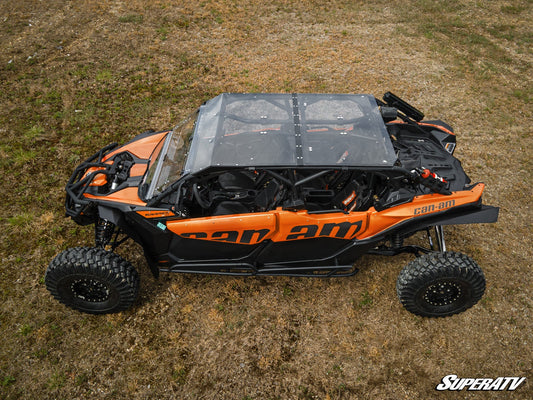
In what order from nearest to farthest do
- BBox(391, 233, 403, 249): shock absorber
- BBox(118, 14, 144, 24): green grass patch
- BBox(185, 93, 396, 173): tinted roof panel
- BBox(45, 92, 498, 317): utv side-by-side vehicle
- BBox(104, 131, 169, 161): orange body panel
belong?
BBox(185, 93, 396, 173): tinted roof panel → BBox(45, 92, 498, 317): utv side-by-side vehicle → BBox(391, 233, 403, 249): shock absorber → BBox(104, 131, 169, 161): orange body panel → BBox(118, 14, 144, 24): green grass patch

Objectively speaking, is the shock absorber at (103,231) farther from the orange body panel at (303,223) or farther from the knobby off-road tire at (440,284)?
the knobby off-road tire at (440,284)

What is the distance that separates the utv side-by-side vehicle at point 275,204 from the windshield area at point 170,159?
2 centimetres

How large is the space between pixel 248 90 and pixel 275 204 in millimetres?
4865

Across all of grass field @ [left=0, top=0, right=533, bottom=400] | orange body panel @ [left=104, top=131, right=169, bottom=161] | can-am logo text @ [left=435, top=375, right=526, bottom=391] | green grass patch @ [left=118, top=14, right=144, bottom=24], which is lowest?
can-am logo text @ [left=435, top=375, right=526, bottom=391]

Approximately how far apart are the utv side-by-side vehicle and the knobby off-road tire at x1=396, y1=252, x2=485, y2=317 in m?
0.01

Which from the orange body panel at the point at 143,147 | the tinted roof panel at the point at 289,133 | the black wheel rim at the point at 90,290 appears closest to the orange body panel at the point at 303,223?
the tinted roof panel at the point at 289,133

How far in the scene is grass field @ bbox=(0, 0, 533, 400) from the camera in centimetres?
429

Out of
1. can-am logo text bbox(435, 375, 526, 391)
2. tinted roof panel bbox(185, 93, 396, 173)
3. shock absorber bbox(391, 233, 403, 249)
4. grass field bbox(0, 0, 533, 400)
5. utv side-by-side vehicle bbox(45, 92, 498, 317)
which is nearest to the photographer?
tinted roof panel bbox(185, 93, 396, 173)

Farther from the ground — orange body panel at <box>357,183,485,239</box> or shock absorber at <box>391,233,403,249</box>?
orange body panel at <box>357,183,485,239</box>

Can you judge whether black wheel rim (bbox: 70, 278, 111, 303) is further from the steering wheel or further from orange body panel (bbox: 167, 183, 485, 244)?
the steering wheel

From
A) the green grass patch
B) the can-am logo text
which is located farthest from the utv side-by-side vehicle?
the green grass patch

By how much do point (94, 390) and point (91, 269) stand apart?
51.9 inches

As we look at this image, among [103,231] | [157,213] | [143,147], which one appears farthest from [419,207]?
[103,231]

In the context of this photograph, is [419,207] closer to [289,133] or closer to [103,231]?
[289,133]
